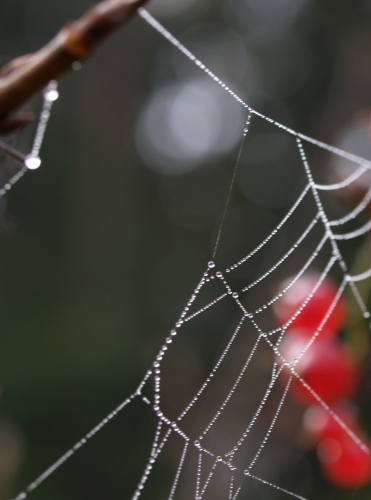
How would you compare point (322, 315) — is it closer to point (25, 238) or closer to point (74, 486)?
point (74, 486)

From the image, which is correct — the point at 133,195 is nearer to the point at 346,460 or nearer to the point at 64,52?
the point at 346,460

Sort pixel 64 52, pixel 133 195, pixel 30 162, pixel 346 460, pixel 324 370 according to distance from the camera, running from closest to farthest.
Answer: pixel 64 52
pixel 30 162
pixel 324 370
pixel 346 460
pixel 133 195

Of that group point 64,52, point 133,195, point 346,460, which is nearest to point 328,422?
point 346,460

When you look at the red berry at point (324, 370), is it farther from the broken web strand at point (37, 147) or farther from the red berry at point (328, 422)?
the broken web strand at point (37, 147)

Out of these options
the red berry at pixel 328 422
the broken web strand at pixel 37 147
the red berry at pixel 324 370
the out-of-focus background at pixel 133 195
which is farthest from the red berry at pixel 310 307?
the out-of-focus background at pixel 133 195

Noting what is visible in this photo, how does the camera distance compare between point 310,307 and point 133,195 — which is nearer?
point 310,307

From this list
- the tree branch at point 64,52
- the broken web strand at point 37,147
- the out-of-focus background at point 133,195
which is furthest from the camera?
the out-of-focus background at point 133,195

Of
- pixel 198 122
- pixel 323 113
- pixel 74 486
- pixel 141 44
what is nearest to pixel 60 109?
pixel 141 44
